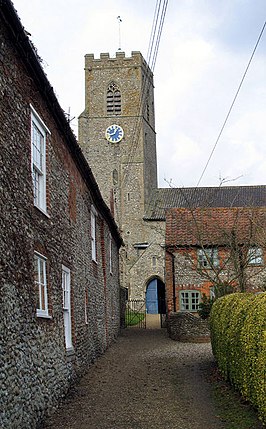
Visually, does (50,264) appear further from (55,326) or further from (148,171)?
(148,171)

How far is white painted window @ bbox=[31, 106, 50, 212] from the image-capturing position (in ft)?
34.3

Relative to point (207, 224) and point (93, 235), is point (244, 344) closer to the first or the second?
point (93, 235)

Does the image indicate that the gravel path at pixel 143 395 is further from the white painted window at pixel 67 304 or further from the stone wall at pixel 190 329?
the stone wall at pixel 190 329

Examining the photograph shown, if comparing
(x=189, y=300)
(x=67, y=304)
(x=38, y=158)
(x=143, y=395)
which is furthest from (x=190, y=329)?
(x=38, y=158)

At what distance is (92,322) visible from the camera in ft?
56.9

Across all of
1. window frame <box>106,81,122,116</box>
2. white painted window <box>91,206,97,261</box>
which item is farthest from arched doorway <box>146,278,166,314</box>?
white painted window <box>91,206,97,261</box>

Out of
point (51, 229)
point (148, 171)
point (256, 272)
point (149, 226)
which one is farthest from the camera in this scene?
point (148, 171)

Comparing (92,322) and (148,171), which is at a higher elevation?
(148,171)

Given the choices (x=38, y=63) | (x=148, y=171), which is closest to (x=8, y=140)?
(x=38, y=63)

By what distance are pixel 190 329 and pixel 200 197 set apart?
102 ft

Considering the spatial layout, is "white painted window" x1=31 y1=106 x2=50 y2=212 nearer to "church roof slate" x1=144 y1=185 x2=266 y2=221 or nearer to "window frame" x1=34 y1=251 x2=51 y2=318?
"window frame" x1=34 y1=251 x2=51 y2=318

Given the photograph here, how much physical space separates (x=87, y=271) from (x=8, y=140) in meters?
8.78

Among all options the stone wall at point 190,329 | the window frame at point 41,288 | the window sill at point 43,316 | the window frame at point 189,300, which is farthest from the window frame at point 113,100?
the window sill at point 43,316

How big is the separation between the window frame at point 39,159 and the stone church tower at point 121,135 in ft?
142
